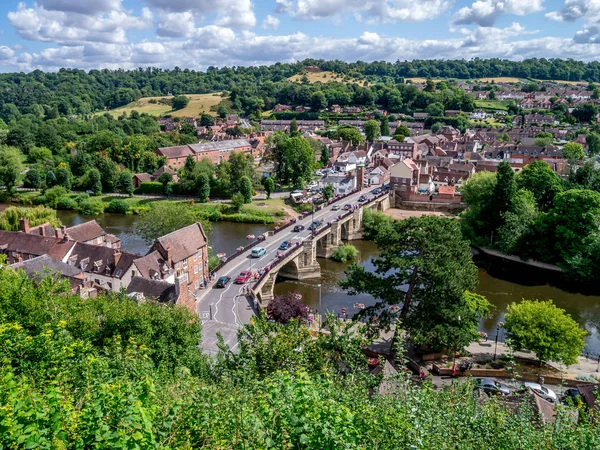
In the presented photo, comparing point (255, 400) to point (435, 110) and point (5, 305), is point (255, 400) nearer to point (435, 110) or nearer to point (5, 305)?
point (5, 305)

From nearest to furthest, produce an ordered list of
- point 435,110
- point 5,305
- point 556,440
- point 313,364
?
point 556,440, point 313,364, point 5,305, point 435,110

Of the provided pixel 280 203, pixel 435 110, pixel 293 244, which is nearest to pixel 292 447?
pixel 293 244

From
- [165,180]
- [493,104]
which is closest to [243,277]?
[165,180]

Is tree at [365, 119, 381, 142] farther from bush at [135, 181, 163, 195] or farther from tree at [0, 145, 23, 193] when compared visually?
tree at [0, 145, 23, 193]

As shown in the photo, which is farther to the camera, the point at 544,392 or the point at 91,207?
the point at 91,207

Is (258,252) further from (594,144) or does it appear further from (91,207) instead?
(594,144)
